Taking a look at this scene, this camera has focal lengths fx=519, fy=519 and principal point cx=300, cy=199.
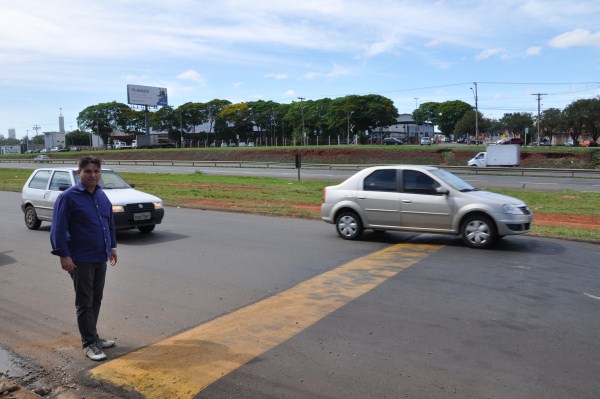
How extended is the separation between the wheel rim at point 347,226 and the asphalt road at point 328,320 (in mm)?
727

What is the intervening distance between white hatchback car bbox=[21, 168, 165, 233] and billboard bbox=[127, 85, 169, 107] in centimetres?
8503

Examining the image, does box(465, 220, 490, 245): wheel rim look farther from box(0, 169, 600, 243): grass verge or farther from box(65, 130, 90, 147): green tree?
box(65, 130, 90, 147): green tree

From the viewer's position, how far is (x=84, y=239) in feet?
15.4

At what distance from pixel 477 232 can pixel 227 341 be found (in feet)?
19.9

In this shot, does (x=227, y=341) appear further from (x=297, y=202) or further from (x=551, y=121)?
(x=551, y=121)

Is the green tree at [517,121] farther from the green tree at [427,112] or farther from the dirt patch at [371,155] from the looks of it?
the dirt patch at [371,155]

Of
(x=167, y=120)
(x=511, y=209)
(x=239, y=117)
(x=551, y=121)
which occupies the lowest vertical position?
(x=511, y=209)

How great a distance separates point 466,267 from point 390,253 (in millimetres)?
1548

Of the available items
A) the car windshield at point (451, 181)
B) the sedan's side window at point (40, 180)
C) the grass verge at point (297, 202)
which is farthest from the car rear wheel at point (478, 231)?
the sedan's side window at point (40, 180)

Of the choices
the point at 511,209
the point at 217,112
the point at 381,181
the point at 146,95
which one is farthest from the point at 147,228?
the point at 217,112

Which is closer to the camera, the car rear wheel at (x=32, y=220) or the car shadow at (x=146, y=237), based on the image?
the car shadow at (x=146, y=237)

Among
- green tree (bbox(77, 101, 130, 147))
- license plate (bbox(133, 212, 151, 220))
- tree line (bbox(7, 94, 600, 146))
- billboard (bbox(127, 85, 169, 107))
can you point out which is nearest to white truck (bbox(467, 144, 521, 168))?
tree line (bbox(7, 94, 600, 146))

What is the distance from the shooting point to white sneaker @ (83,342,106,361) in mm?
4637

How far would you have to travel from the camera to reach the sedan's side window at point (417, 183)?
10070mm
